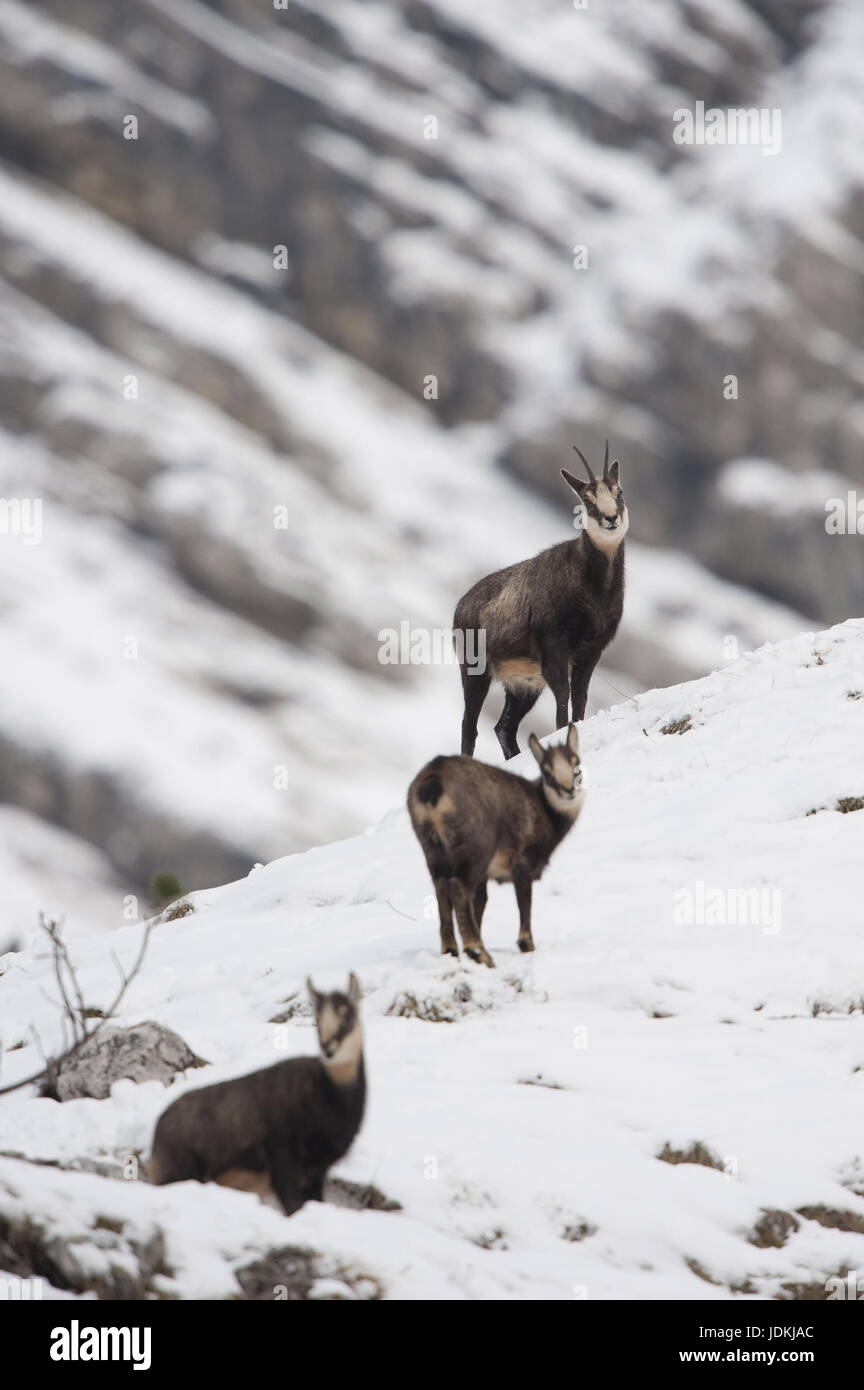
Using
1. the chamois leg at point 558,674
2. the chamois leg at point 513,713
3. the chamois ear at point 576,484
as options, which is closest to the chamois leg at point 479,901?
the chamois ear at point 576,484

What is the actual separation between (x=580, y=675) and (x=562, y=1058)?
6.81 m

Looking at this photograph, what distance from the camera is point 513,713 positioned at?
16531mm

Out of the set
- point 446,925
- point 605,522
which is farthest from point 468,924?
point 605,522

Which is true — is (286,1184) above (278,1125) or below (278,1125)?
below

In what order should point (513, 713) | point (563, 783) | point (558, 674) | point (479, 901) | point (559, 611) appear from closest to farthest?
point (479, 901), point (563, 783), point (559, 611), point (558, 674), point (513, 713)

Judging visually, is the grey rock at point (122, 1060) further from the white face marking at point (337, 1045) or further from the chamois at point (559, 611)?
the chamois at point (559, 611)

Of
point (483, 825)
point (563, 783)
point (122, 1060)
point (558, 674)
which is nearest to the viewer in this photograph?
point (122, 1060)

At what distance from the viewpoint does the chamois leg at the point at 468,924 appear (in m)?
9.64

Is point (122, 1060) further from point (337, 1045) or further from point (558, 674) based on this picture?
point (558, 674)

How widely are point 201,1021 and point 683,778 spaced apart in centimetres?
526

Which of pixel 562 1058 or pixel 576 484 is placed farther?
pixel 576 484

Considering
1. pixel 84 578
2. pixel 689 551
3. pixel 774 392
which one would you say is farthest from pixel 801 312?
pixel 84 578

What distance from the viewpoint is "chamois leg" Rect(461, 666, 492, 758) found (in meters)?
15.9
